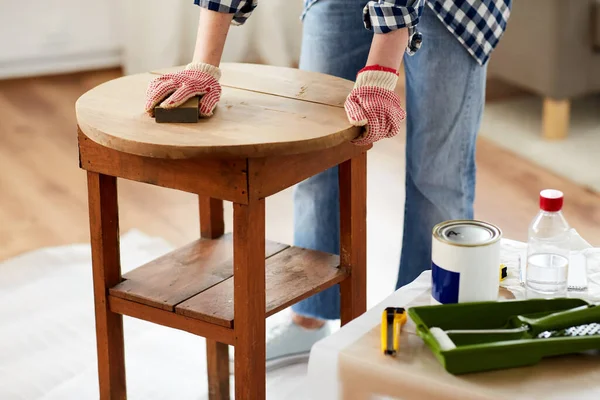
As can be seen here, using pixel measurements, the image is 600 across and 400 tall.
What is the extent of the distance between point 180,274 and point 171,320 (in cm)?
11

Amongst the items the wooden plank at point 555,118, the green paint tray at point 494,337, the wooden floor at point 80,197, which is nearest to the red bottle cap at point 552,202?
the green paint tray at point 494,337

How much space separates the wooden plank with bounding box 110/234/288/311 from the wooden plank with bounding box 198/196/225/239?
0.02 m

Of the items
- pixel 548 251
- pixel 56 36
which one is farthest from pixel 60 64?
pixel 548 251

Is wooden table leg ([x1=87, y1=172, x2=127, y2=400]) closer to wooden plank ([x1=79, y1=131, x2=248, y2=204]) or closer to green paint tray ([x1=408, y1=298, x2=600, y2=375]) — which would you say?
wooden plank ([x1=79, y1=131, x2=248, y2=204])

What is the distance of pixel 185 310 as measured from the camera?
133cm

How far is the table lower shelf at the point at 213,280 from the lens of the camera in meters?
1.35

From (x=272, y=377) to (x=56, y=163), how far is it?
134 centimetres

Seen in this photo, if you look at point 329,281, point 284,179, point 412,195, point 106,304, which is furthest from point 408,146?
point 106,304

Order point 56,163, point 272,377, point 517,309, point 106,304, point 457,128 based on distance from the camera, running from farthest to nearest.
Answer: point 56,163, point 272,377, point 457,128, point 106,304, point 517,309

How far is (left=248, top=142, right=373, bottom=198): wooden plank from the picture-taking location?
48.1 inches

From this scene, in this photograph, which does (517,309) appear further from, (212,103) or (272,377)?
(272,377)

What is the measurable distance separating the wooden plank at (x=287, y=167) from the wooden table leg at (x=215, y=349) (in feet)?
0.90

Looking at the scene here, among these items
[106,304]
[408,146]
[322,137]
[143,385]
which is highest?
[322,137]

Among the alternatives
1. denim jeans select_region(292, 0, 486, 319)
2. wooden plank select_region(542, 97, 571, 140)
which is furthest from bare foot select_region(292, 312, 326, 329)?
wooden plank select_region(542, 97, 571, 140)
